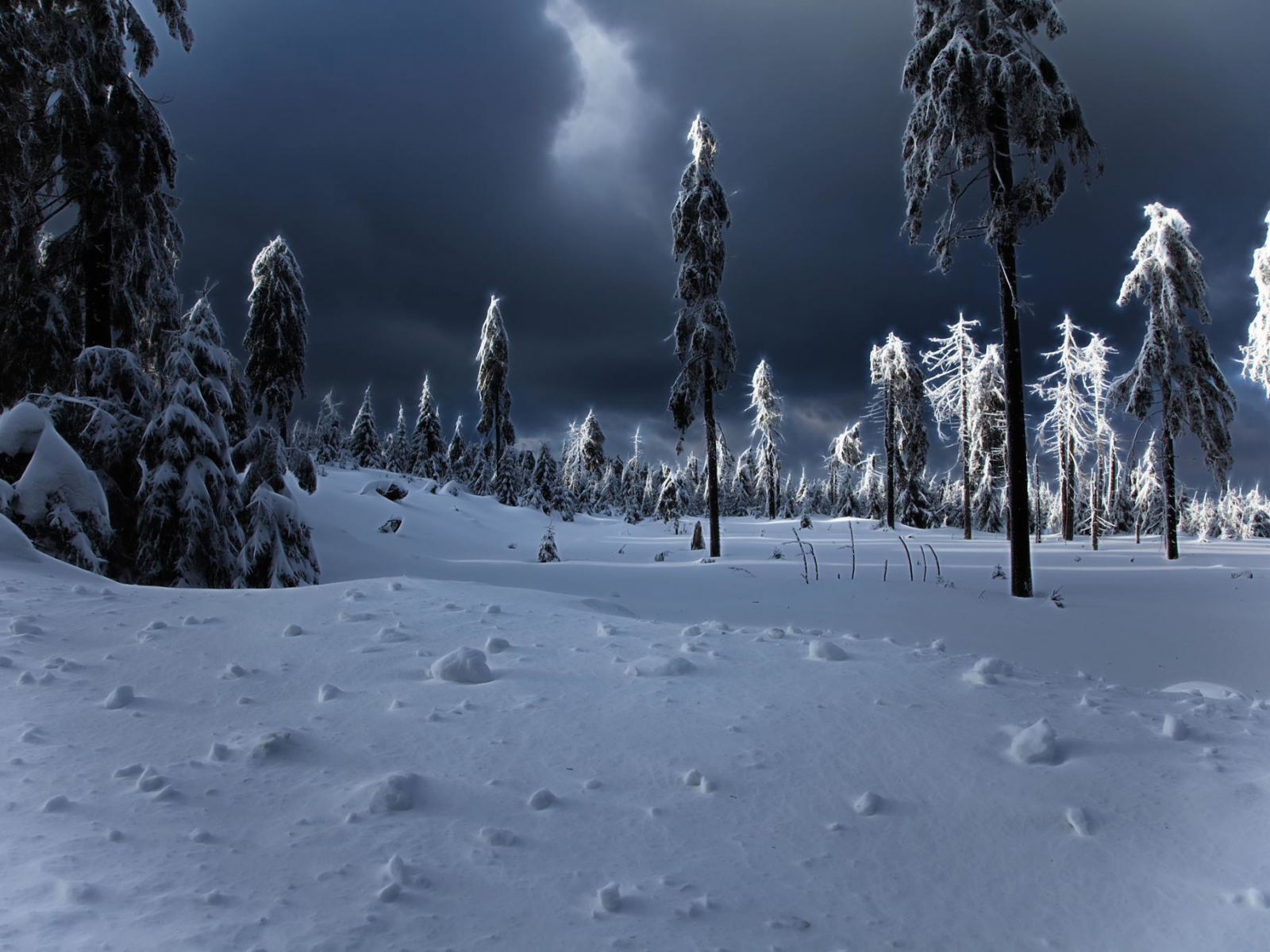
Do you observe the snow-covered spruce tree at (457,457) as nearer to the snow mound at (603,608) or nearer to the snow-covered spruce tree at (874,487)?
the snow-covered spruce tree at (874,487)

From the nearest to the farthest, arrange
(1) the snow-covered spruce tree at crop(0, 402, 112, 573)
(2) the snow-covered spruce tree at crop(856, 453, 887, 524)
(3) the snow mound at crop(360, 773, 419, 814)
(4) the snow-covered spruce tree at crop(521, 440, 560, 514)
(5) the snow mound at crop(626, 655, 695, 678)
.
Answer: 1. (3) the snow mound at crop(360, 773, 419, 814)
2. (5) the snow mound at crop(626, 655, 695, 678)
3. (1) the snow-covered spruce tree at crop(0, 402, 112, 573)
4. (4) the snow-covered spruce tree at crop(521, 440, 560, 514)
5. (2) the snow-covered spruce tree at crop(856, 453, 887, 524)

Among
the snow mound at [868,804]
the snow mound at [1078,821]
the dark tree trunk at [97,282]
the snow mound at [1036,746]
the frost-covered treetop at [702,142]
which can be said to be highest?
the frost-covered treetop at [702,142]

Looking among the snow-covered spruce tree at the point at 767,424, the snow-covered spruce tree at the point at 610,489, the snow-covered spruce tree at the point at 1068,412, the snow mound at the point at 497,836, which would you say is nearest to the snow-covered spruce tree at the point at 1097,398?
the snow-covered spruce tree at the point at 1068,412

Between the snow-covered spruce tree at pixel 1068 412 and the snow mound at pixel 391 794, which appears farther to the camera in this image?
the snow-covered spruce tree at pixel 1068 412

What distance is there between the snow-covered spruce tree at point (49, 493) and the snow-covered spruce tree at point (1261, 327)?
25.1 meters

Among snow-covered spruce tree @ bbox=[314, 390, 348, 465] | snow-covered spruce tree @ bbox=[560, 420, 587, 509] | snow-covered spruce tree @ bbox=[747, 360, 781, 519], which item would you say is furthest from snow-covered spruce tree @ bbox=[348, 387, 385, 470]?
snow-covered spruce tree @ bbox=[747, 360, 781, 519]

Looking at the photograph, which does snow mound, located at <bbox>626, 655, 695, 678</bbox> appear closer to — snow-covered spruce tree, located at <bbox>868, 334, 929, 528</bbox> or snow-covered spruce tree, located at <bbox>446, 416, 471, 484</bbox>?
snow-covered spruce tree, located at <bbox>868, 334, 929, 528</bbox>

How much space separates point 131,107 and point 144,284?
2793mm

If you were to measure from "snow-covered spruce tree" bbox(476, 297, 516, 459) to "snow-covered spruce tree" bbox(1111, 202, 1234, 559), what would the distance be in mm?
29445

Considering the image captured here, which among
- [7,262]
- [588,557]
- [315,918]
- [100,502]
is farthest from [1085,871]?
[588,557]

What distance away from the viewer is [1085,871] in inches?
88.4

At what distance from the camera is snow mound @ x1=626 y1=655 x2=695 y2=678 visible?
3713 millimetres

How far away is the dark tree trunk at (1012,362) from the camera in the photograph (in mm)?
10992

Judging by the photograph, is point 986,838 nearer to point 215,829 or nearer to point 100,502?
point 215,829
